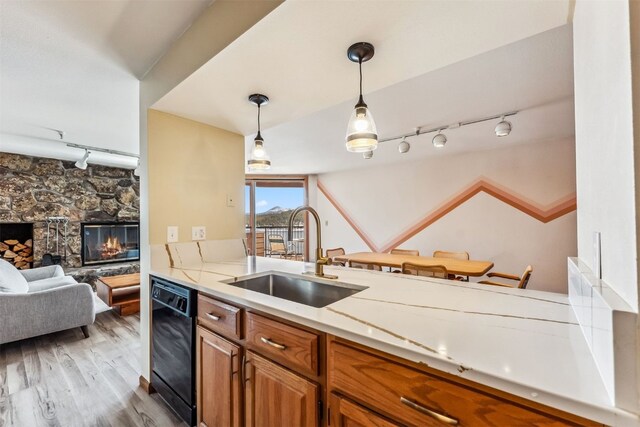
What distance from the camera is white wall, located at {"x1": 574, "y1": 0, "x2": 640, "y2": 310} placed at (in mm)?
490

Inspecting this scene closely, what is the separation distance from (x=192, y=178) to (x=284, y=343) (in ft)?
5.21

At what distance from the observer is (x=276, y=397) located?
3.41ft

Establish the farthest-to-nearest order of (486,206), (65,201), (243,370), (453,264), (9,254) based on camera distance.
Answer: (65,201) < (486,206) < (9,254) < (453,264) < (243,370)

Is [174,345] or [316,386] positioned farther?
[174,345]

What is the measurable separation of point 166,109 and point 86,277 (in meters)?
4.33

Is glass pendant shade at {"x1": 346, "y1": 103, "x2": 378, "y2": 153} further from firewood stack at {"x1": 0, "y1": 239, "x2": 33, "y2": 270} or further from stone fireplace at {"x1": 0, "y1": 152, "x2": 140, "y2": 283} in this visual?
firewood stack at {"x1": 0, "y1": 239, "x2": 33, "y2": 270}

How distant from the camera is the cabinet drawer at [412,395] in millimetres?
588

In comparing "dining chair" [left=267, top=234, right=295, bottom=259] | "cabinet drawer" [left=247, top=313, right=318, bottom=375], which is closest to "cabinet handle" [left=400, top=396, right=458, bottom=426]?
"cabinet drawer" [left=247, top=313, right=318, bottom=375]

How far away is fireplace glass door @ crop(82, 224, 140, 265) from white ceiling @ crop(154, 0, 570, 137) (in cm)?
440

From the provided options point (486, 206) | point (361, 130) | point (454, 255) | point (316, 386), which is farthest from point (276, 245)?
point (316, 386)

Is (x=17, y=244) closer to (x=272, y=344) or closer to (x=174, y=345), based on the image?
(x=174, y=345)

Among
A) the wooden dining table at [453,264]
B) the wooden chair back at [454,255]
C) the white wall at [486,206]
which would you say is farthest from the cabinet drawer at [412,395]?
the white wall at [486,206]

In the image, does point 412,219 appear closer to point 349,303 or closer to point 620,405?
point 349,303

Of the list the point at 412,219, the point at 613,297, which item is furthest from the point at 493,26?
the point at 412,219
